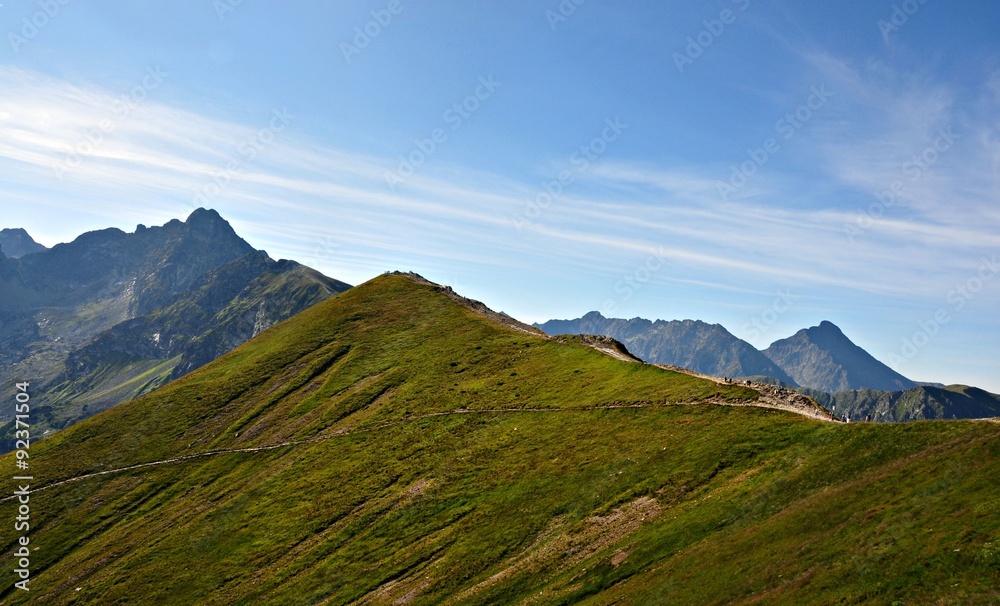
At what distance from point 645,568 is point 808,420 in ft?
81.8

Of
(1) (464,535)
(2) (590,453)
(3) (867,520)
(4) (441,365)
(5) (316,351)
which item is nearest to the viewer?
(3) (867,520)

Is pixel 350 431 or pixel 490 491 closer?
pixel 490 491

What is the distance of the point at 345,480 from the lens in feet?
288

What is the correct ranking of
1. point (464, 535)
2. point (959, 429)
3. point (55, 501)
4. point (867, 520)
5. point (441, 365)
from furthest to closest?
point (441, 365) → point (55, 501) → point (464, 535) → point (959, 429) → point (867, 520)

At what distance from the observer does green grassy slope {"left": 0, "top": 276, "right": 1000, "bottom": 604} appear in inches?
1575

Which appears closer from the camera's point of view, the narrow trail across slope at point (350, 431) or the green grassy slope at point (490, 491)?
the green grassy slope at point (490, 491)

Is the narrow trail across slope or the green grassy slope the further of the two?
the narrow trail across slope

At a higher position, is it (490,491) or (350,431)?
(350,431)

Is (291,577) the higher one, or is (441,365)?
(441,365)

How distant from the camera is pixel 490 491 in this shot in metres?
71.7

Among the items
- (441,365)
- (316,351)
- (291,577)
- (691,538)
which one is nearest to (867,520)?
(691,538)

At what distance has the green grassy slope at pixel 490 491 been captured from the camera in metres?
40.0

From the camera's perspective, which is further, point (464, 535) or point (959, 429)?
point (464, 535)

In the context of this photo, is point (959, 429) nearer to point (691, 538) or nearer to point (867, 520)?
point (867, 520)
